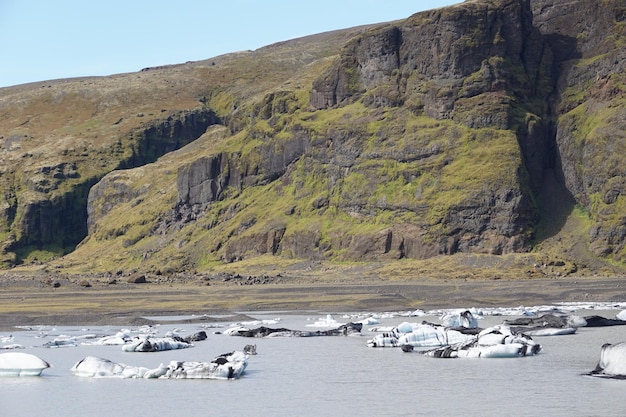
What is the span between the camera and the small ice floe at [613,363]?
38.6 meters

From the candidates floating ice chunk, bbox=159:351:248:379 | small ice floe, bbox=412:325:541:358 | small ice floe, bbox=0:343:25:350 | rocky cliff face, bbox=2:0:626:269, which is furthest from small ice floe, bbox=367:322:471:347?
rocky cliff face, bbox=2:0:626:269

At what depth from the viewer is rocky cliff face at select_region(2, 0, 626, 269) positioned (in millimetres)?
143625

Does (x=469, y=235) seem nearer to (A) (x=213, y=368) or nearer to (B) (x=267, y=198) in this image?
(B) (x=267, y=198)

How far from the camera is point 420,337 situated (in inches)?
1973

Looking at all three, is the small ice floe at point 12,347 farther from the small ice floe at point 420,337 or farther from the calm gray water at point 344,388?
the small ice floe at point 420,337

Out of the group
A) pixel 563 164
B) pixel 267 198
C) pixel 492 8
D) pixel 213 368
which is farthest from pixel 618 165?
pixel 213 368

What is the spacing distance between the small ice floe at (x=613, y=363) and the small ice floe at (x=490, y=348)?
580 centimetres

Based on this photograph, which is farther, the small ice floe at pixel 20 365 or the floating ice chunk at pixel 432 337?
the floating ice chunk at pixel 432 337

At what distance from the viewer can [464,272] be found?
130 meters

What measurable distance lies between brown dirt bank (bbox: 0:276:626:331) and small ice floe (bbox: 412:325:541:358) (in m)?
34.1

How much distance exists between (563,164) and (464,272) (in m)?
32.8

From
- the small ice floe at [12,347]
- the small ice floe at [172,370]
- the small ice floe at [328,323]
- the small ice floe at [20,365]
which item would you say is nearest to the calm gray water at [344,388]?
the small ice floe at [20,365]

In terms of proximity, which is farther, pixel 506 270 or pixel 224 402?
pixel 506 270

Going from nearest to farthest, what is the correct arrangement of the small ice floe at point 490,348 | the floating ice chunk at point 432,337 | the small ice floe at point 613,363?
the small ice floe at point 613,363 < the small ice floe at point 490,348 < the floating ice chunk at point 432,337
